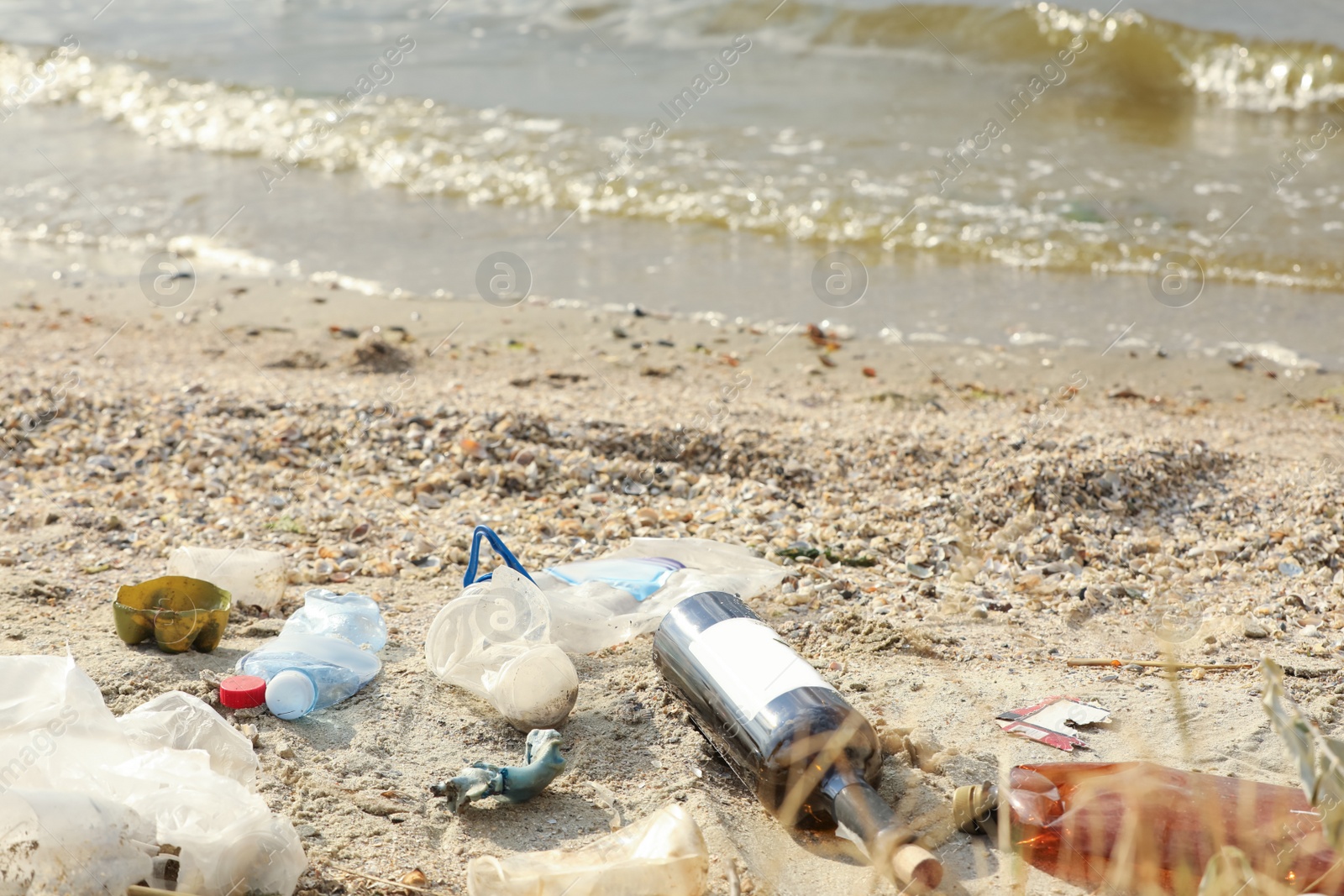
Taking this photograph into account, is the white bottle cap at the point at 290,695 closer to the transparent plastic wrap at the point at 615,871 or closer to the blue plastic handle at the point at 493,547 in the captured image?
the blue plastic handle at the point at 493,547

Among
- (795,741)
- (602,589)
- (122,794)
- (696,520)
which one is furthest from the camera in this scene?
(696,520)

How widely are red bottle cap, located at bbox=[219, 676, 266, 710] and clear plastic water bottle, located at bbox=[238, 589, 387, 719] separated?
0.02 m

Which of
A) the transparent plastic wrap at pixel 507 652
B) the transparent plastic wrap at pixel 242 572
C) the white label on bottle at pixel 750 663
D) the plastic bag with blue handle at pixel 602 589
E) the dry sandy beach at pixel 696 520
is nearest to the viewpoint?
the white label on bottle at pixel 750 663

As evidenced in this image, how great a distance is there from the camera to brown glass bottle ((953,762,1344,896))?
5.22 ft

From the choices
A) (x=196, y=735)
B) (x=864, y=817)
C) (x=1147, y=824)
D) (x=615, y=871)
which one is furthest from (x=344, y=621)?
(x=1147, y=824)

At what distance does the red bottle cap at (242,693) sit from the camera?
85.7 inches

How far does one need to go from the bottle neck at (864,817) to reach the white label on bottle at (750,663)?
0.16 metres

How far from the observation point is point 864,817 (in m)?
1.67

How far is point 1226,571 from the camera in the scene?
2953 mm

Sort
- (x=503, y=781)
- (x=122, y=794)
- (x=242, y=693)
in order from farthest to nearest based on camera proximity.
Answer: (x=242, y=693) → (x=503, y=781) → (x=122, y=794)

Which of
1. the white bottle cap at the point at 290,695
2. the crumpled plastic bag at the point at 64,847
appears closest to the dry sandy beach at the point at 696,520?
the white bottle cap at the point at 290,695

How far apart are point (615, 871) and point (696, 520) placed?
1772 millimetres

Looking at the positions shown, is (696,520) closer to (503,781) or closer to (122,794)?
(503,781)

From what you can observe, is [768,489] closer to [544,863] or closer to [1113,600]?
[1113,600]
